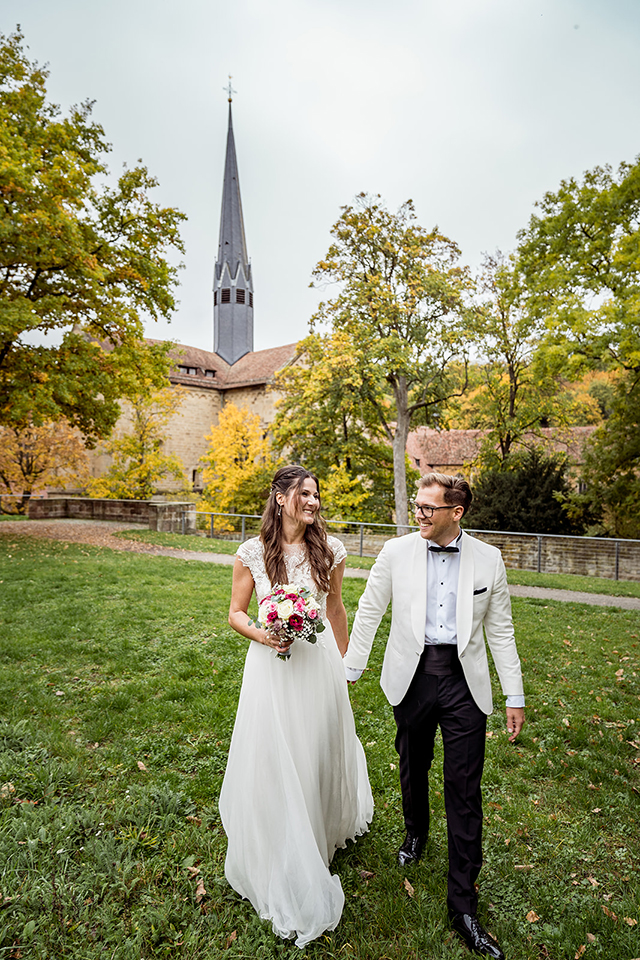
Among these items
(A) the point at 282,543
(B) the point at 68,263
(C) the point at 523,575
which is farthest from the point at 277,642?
(B) the point at 68,263

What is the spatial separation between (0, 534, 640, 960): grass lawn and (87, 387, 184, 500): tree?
72.5 ft

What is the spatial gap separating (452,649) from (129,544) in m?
14.5

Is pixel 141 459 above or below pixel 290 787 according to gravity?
above

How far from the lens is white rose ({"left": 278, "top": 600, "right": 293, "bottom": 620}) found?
279 centimetres

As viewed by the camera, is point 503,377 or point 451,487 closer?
point 451,487

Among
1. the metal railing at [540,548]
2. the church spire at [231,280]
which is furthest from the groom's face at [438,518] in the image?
the church spire at [231,280]

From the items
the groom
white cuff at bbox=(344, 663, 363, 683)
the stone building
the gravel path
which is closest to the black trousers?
the groom

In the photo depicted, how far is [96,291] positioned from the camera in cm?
1459

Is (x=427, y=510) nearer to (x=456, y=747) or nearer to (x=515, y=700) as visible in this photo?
(x=515, y=700)

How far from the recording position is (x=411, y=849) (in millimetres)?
3428

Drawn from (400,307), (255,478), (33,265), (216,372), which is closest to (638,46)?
(400,307)

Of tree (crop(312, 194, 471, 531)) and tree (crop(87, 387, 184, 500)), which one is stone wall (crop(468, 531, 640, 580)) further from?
tree (crop(87, 387, 184, 500))

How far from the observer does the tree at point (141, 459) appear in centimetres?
2867

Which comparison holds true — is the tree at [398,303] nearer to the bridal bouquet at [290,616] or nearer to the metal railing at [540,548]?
the metal railing at [540,548]
